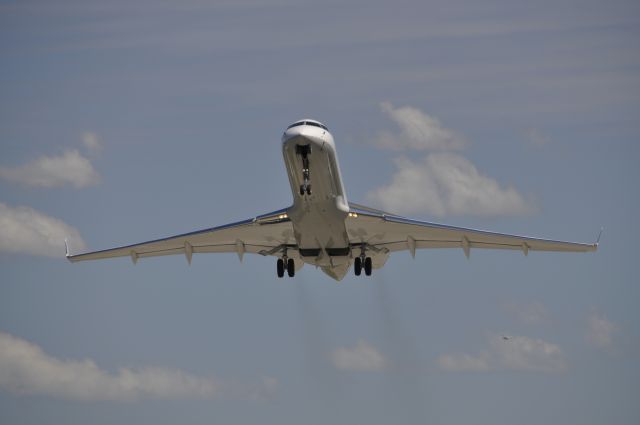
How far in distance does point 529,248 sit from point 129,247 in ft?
76.7

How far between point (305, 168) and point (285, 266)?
10744mm

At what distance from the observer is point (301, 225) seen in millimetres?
57844

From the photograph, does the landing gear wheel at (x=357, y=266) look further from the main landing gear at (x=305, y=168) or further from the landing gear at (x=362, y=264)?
the main landing gear at (x=305, y=168)

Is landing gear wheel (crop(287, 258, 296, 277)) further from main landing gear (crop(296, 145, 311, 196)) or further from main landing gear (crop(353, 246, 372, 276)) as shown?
main landing gear (crop(296, 145, 311, 196))

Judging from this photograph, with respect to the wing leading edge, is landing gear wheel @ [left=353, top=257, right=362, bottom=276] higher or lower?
lower

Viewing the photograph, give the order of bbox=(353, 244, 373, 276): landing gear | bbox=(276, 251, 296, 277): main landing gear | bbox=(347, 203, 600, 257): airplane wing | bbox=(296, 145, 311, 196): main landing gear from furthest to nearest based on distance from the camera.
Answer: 1. bbox=(276, 251, 296, 277): main landing gear
2. bbox=(353, 244, 373, 276): landing gear
3. bbox=(347, 203, 600, 257): airplane wing
4. bbox=(296, 145, 311, 196): main landing gear

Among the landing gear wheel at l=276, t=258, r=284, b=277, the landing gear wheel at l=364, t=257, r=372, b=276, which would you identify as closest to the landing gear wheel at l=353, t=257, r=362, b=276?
the landing gear wheel at l=364, t=257, r=372, b=276

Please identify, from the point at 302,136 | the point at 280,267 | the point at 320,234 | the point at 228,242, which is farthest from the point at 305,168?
the point at 228,242

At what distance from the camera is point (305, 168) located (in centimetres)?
5456

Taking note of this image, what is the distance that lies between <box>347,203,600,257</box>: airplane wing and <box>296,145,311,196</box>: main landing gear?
13.1 ft

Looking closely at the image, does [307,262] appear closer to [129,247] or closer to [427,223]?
[427,223]

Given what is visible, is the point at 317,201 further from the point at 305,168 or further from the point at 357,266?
the point at 357,266

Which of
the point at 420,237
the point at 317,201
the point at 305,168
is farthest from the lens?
the point at 420,237

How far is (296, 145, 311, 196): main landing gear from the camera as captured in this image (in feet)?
177
